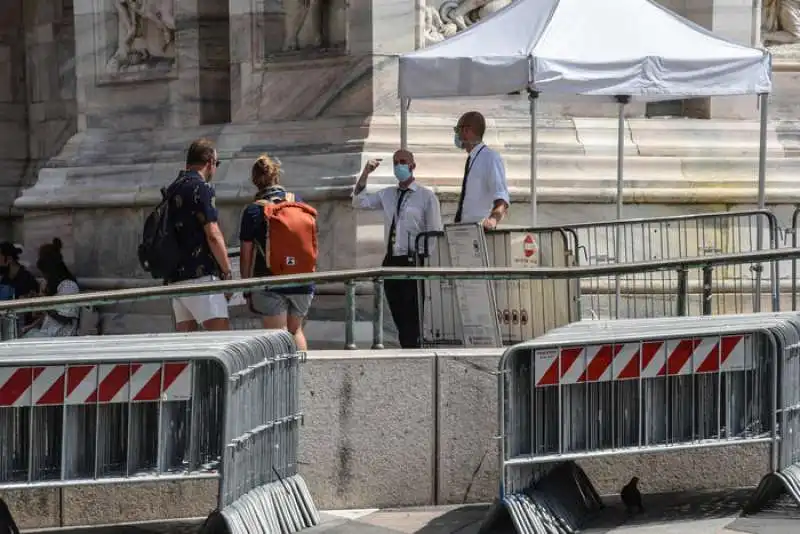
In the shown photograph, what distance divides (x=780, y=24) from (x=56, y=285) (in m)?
6.64

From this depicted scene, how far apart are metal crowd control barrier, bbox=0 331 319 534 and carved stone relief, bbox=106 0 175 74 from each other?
8.04 metres

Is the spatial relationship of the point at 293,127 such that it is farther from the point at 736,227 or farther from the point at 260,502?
the point at 260,502

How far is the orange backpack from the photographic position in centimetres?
983

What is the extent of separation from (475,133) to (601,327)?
328cm

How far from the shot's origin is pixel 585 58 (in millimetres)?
10992

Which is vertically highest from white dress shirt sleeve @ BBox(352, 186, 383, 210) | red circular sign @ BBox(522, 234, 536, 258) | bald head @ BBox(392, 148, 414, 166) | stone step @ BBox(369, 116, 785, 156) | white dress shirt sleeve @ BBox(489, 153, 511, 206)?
stone step @ BBox(369, 116, 785, 156)

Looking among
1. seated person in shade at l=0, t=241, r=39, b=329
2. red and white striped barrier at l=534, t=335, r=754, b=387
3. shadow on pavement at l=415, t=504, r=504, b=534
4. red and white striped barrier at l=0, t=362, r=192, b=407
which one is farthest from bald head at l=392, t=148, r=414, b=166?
seated person in shade at l=0, t=241, r=39, b=329

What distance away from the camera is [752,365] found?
7.67 meters

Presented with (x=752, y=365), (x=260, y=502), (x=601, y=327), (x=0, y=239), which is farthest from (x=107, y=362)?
(x=0, y=239)

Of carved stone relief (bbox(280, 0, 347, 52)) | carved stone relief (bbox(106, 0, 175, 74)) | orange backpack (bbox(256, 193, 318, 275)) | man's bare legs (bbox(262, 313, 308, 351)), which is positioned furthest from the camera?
carved stone relief (bbox(106, 0, 175, 74))

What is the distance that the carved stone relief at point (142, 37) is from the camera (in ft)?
50.0

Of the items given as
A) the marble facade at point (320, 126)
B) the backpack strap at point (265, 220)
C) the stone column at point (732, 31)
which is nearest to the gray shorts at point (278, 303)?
the backpack strap at point (265, 220)

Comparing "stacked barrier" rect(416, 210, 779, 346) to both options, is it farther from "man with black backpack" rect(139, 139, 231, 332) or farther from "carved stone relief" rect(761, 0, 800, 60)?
"carved stone relief" rect(761, 0, 800, 60)

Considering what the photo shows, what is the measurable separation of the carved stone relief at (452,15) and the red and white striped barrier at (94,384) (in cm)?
700
